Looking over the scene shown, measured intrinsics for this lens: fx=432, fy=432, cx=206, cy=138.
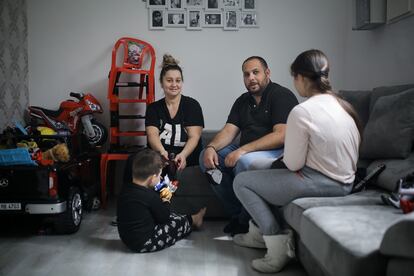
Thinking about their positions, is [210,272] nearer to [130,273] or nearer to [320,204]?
[130,273]

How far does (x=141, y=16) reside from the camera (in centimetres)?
396

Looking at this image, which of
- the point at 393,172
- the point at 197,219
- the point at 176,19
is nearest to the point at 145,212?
the point at 197,219

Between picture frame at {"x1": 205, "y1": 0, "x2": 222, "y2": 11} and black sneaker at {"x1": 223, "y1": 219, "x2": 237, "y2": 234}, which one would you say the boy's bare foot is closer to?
black sneaker at {"x1": 223, "y1": 219, "x2": 237, "y2": 234}

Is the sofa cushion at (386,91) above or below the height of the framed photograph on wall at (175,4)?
below

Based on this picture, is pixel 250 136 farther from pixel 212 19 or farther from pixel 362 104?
pixel 212 19

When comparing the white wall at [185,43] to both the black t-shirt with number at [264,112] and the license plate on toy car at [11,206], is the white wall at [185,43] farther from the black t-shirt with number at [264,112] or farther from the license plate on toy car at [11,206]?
the license plate on toy car at [11,206]

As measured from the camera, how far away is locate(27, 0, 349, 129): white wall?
3953 millimetres

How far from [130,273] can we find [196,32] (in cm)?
248

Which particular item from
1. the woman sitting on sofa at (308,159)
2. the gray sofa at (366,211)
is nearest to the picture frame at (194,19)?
the gray sofa at (366,211)

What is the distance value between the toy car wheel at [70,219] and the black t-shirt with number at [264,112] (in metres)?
1.20

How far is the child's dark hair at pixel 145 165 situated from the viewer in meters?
2.49

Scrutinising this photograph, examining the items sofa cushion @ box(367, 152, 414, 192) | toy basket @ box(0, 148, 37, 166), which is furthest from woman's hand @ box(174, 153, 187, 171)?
sofa cushion @ box(367, 152, 414, 192)

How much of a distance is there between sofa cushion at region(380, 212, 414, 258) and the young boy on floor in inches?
57.0

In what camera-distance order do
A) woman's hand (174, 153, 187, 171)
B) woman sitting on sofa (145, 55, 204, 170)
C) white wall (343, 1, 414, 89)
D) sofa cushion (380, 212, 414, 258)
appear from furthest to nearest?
woman sitting on sofa (145, 55, 204, 170), woman's hand (174, 153, 187, 171), white wall (343, 1, 414, 89), sofa cushion (380, 212, 414, 258)
